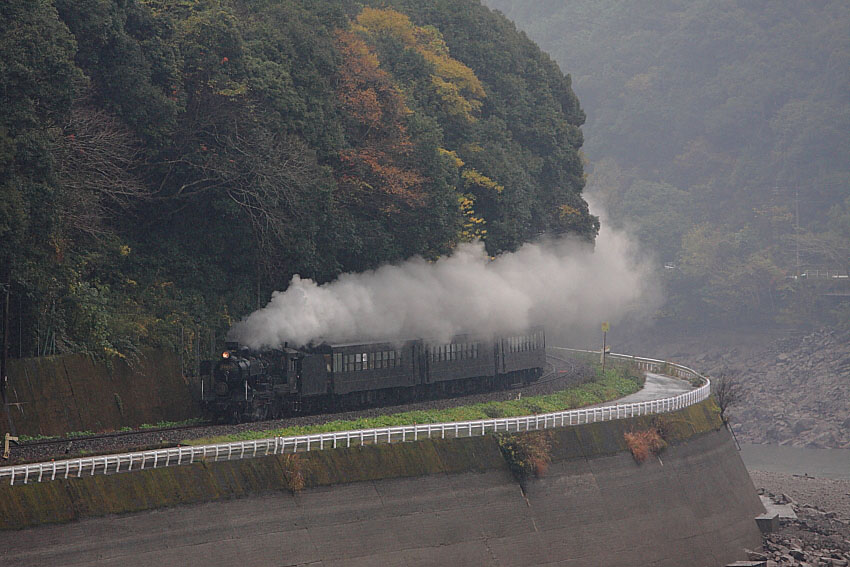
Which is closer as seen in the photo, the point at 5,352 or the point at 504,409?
the point at 5,352

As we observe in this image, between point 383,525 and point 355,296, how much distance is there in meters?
15.3

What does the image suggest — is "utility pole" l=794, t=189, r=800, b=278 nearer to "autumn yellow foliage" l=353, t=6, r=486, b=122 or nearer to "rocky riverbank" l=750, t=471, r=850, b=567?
"rocky riverbank" l=750, t=471, r=850, b=567

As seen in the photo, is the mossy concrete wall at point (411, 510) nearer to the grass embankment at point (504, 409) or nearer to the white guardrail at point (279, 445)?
the white guardrail at point (279, 445)

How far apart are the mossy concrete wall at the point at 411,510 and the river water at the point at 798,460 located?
2804 cm

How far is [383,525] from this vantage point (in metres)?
27.0

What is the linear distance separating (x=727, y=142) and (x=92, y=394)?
14094 cm

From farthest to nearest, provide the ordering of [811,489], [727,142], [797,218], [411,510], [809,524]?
1. [727,142]
2. [797,218]
3. [811,489]
4. [809,524]
5. [411,510]

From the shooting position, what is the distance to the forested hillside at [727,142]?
131750 millimetres

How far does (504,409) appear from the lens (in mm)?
40281

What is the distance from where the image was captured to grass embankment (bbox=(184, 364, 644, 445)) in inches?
1230

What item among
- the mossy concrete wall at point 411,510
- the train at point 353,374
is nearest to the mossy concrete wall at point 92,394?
the train at point 353,374

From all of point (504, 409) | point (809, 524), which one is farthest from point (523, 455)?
point (809, 524)

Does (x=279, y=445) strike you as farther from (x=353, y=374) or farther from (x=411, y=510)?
(x=353, y=374)

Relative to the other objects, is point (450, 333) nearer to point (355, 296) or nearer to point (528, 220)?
point (355, 296)
